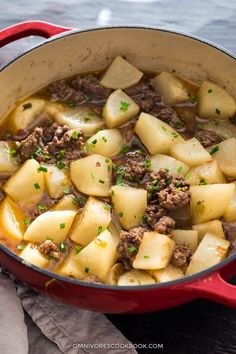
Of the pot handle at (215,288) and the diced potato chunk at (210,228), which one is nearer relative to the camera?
the pot handle at (215,288)

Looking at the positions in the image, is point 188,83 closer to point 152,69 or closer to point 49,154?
point 152,69

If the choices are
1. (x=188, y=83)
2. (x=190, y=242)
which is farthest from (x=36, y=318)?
(x=188, y=83)

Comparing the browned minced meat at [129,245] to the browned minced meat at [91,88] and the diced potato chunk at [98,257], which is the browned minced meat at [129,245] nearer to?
the diced potato chunk at [98,257]

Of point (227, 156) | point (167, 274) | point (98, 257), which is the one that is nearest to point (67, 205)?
point (98, 257)

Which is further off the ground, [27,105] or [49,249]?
[27,105]

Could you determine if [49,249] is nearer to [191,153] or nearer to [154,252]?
[154,252]

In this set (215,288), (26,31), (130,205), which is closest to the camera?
(215,288)

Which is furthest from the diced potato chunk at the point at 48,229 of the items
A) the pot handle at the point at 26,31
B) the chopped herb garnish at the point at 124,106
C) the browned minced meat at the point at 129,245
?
the pot handle at the point at 26,31

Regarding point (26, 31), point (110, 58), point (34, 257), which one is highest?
point (26, 31)
